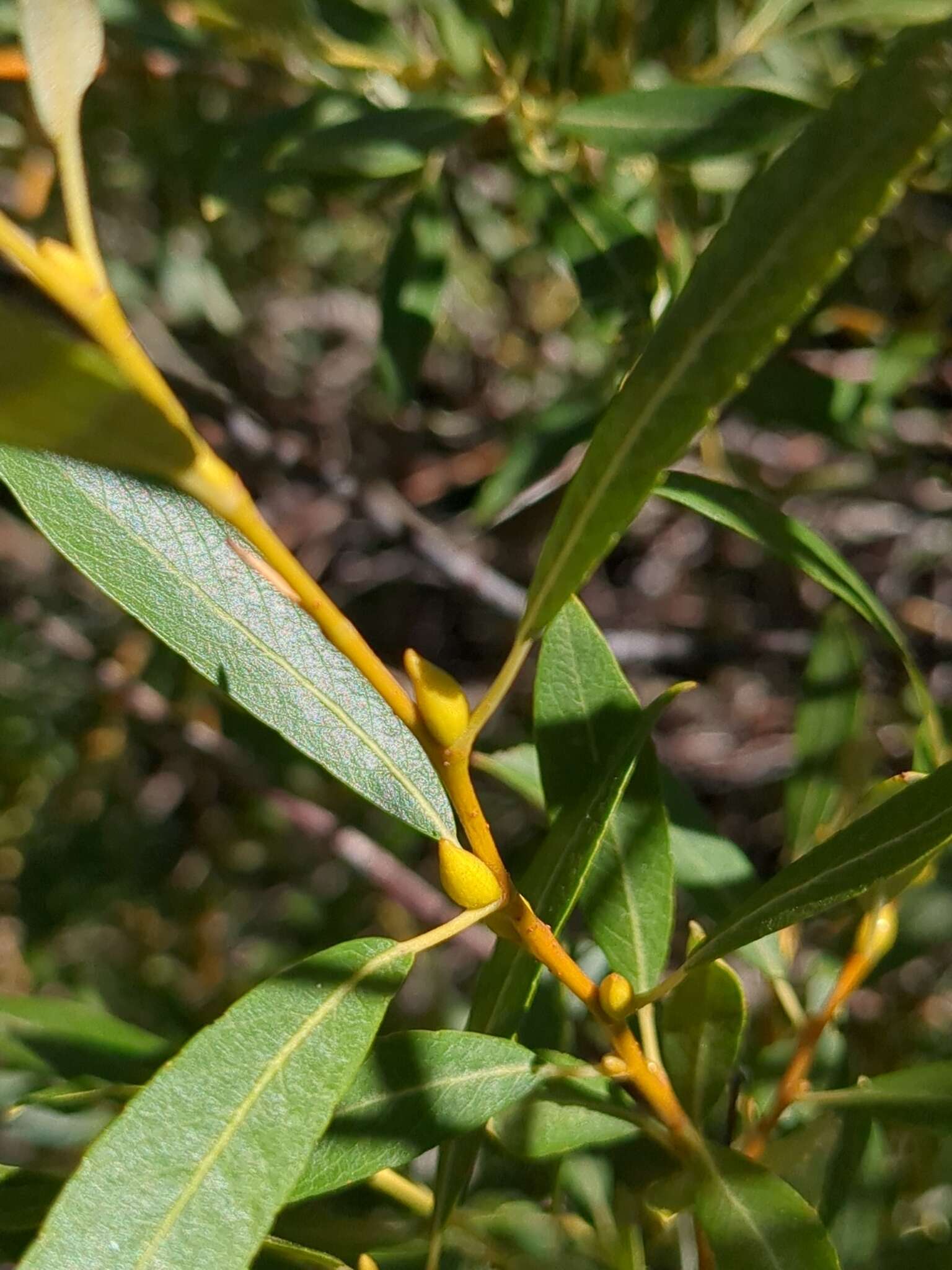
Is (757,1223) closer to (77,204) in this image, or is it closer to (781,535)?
(781,535)

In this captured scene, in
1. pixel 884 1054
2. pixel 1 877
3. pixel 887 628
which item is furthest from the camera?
pixel 1 877

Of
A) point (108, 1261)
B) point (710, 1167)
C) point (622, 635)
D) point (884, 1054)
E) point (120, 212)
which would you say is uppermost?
point (120, 212)

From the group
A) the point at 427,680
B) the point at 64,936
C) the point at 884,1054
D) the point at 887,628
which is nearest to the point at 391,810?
the point at 427,680

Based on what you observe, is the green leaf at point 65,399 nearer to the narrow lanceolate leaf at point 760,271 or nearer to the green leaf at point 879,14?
the narrow lanceolate leaf at point 760,271

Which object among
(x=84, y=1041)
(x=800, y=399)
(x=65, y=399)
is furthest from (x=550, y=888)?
(x=800, y=399)

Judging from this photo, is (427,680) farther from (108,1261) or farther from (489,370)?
(489,370)
